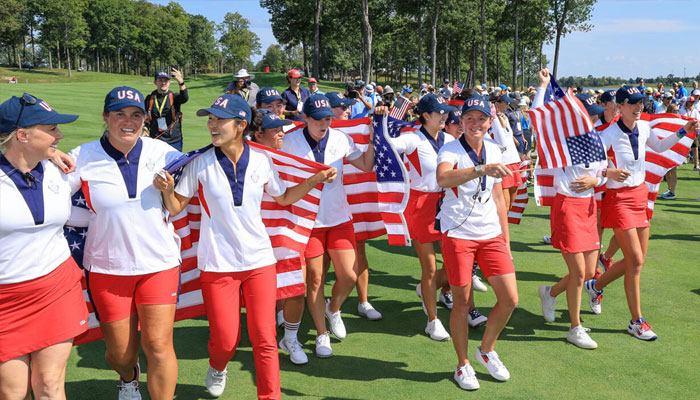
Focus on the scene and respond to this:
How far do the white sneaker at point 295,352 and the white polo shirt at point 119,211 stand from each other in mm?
1833

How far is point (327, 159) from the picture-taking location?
17.3ft

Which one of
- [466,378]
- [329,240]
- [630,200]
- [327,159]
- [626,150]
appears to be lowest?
[466,378]

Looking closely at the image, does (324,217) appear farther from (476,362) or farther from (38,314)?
(38,314)

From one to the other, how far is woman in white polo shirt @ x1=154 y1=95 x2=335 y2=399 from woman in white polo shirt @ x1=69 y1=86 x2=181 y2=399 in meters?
0.21

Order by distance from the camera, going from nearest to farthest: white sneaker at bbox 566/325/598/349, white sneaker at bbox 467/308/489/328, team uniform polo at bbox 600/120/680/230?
white sneaker at bbox 566/325/598/349 → team uniform polo at bbox 600/120/680/230 → white sneaker at bbox 467/308/489/328

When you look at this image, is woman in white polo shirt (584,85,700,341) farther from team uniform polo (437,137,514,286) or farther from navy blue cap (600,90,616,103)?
team uniform polo (437,137,514,286)

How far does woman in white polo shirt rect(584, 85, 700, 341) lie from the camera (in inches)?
221

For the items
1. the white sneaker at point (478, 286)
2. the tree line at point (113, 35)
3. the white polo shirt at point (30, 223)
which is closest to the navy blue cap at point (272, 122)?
the white polo shirt at point (30, 223)

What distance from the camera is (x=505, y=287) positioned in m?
4.48

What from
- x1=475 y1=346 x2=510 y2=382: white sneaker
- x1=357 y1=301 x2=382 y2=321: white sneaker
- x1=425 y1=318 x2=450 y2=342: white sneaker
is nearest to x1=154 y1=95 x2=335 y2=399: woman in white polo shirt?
x1=475 y1=346 x2=510 y2=382: white sneaker

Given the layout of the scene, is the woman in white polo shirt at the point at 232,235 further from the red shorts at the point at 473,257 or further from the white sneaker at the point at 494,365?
the white sneaker at the point at 494,365

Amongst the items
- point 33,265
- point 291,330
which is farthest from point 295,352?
point 33,265

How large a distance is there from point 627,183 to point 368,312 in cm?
302

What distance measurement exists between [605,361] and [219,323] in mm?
3461
